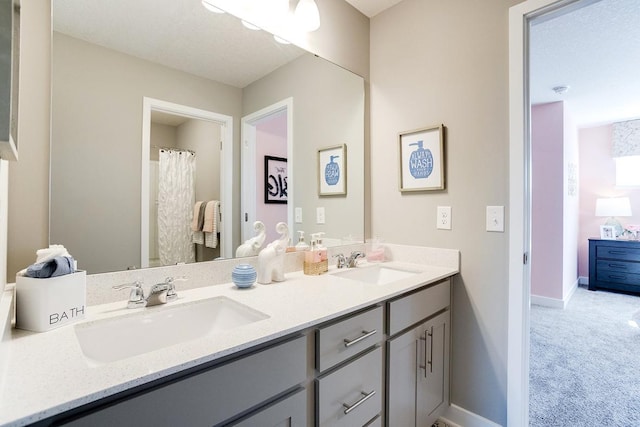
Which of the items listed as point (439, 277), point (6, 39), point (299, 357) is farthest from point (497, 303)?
point (6, 39)

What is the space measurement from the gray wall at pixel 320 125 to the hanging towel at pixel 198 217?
0.54 m

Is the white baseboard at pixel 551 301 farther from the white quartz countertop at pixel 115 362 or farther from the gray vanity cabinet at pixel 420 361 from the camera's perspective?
the white quartz countertop at pixel 115 362

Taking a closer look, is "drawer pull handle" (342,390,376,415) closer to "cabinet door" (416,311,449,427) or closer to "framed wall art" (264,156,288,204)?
"cabinet door" (416,311,449,427)

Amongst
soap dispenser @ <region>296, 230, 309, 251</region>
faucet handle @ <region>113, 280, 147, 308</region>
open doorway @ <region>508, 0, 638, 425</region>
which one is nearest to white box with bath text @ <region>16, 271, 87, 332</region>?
faucet handle @ <region>113, 280, 147, 308</region>

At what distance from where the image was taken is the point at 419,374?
4.52 ft

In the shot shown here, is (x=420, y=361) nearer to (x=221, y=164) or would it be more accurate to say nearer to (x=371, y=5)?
(x=221, y=164)

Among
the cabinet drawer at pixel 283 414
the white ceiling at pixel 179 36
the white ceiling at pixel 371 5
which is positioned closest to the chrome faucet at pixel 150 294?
the cabinet drawer at pixel 283 414

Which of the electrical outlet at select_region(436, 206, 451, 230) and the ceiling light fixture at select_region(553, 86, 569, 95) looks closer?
the electrical outlet at select_region(436, 206, 451, 230)

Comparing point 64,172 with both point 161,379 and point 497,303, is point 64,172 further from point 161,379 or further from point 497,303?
point 497,303

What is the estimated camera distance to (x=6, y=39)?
496 millimetres

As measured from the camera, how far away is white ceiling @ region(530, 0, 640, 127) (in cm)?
198

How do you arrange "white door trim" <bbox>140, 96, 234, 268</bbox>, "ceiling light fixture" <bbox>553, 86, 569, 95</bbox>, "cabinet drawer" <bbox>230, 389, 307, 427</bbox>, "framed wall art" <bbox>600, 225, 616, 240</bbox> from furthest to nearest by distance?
1. "framed wall art" <bbox>600, 225, 616, 240</bbox>
2. "ceiling light fixture" <bbox>553, 86, 569, 95</bbox>
3. "white door trim" <bbox>140, 96, 234, 268</bbox>
4. "cabinet drawer" <bbox>230, 389, 307, 427</bbox>

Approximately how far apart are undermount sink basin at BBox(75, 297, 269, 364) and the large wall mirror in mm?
256

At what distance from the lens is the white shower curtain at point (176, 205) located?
47.5 inches
